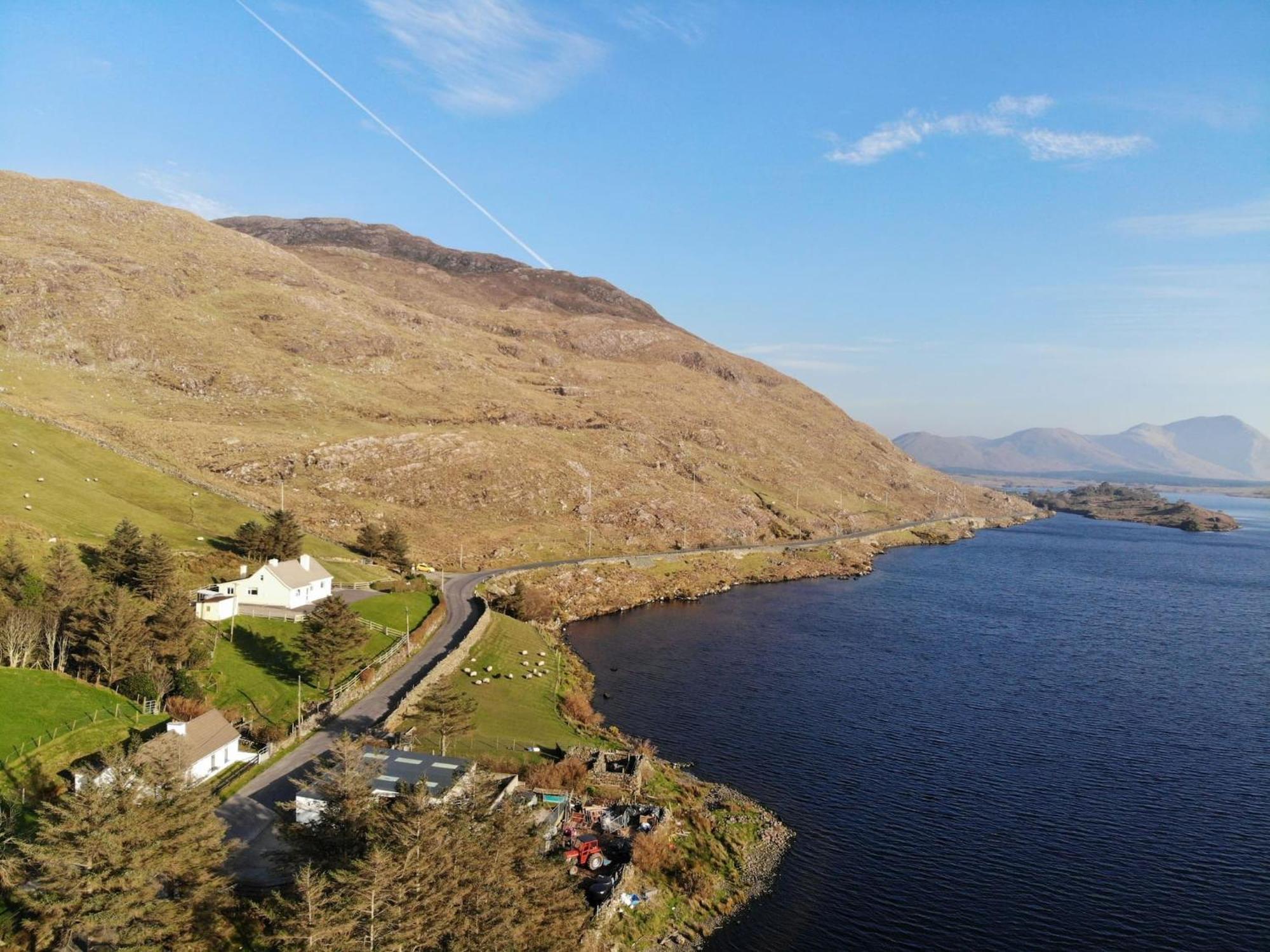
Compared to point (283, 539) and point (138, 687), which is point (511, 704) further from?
point (283, 539)

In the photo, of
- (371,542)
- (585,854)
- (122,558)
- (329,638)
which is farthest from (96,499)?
(585,854)

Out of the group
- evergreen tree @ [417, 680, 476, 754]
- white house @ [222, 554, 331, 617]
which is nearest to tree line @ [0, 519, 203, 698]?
white house @ [222, 554, 331, 617]

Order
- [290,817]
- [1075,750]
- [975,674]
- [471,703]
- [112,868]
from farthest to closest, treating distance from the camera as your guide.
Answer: [975,674] → [1075,750] → [471,703] → [290,817] → [112,868]

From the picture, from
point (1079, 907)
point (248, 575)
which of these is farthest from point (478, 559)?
point (1079, 907)

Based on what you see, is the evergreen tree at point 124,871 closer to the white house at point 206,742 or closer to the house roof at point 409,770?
the house roof at point 409,770

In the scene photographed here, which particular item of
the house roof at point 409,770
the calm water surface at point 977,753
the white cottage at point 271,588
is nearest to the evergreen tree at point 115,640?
the white cottage at point 271,588

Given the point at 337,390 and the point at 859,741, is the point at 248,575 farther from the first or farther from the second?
the point at 337,390

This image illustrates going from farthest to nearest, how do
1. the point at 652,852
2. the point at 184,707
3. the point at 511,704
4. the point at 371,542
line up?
the point at 371,542, the point at 511,704, the point at 184,707, the point at 652,852
